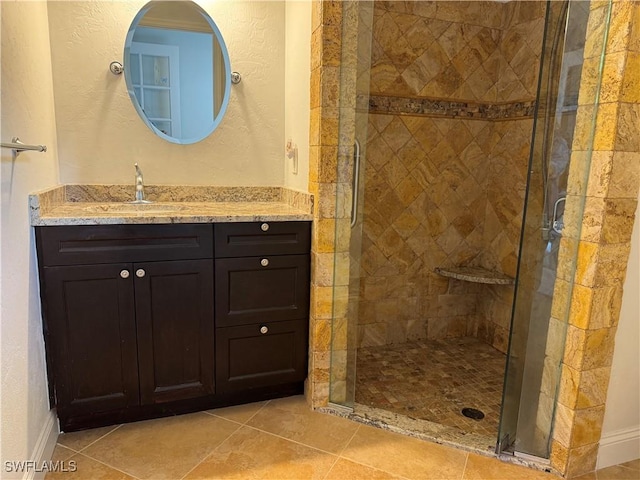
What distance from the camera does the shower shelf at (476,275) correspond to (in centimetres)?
288

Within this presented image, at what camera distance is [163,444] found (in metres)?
1.91

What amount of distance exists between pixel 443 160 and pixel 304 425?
6.18ft

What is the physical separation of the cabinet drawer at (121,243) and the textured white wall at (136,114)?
61 cm

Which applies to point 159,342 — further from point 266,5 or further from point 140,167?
point 266,5

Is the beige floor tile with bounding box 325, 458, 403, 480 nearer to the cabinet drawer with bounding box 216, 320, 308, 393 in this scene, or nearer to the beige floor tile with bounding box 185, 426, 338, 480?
the beige floor tile with bounding box 185, 426, 338, 480

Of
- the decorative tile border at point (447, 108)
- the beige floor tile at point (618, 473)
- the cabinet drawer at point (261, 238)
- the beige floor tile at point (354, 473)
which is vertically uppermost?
the decorative tile border at point (447, 108)

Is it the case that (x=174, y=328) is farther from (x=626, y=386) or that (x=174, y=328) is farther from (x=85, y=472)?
Answer: (x=626, y=386)

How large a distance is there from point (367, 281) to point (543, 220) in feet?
4.49

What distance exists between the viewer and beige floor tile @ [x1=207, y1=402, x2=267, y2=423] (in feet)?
6.96

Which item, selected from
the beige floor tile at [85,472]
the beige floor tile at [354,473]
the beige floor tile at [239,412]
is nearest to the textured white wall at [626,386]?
the beige floor tile at [354,473]

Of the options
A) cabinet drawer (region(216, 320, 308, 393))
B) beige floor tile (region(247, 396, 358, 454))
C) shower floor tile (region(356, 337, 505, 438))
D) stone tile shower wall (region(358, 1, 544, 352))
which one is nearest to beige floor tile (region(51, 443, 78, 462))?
cabinet drawer (region(216, 320, 308, 393))

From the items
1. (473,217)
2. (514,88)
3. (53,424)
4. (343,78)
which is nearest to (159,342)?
(53,424)

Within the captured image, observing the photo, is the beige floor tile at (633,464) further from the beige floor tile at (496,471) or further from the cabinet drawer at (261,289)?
the cabinet drawer at (261,289)

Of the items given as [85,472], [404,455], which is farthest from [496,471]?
[85,472]
